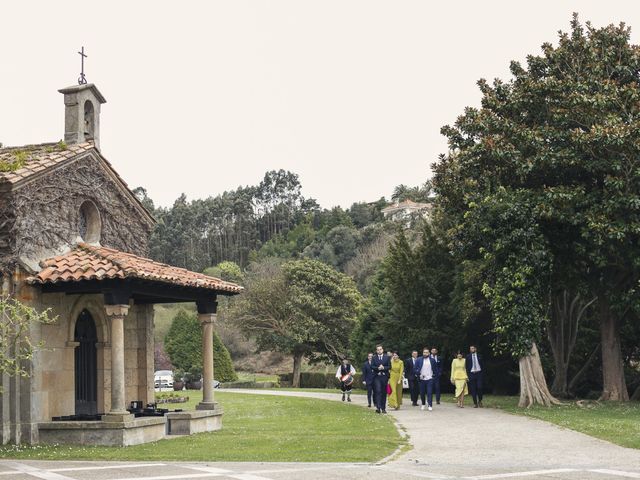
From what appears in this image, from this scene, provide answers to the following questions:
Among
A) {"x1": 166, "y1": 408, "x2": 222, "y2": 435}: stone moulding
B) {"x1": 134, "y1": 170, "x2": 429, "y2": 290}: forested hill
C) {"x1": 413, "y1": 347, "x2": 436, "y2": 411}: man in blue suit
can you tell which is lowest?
{"x1": 166, "y1": 408, "x2": 222, "y2": 435}: stone moulding

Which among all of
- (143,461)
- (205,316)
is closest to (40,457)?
(143,461)

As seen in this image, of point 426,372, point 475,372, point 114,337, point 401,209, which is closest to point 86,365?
point 114,337

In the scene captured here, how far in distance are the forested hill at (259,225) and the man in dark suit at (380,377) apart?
2406 inches

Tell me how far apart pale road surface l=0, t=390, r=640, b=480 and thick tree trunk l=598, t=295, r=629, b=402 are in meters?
9.47

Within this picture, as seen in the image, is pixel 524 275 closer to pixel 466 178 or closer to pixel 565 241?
pixel 565 241

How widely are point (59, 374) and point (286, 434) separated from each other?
5.00m

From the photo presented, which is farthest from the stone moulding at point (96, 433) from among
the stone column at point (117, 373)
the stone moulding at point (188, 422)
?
the stone moulding at point (188, 422)

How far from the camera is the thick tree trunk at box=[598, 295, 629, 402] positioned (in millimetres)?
25062

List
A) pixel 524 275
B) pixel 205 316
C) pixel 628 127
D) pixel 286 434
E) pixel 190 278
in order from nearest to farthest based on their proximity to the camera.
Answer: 1. pixel 286 434
2. pixel 190 278
3. pixel 205 316
4. pixel 628 127
5. pixel 524 275

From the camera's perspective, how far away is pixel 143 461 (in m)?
13.5

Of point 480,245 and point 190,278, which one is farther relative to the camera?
point 480,245

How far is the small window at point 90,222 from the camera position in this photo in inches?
760

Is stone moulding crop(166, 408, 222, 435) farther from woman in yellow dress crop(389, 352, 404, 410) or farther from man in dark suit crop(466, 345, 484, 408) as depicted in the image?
man in dark suit crop(466, 345, 484, 408)

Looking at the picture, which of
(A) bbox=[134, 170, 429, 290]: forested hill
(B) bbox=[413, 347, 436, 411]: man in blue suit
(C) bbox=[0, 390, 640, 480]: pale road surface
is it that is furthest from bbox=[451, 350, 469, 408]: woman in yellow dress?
(A) bbox=[134, 170, 429, 290]: forested hill
